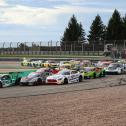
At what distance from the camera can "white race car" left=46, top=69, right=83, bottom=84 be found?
120 feet

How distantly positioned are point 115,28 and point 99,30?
15.5 feet

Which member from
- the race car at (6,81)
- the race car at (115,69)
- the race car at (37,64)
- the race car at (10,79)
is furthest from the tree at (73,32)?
the race car at (6,81)

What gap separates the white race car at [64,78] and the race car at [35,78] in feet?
2.05

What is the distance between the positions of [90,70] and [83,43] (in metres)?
45.8

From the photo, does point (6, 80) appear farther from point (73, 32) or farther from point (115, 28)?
point (73, 32)

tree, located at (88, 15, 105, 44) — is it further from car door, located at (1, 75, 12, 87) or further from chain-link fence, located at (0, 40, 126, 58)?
car door, located at (1, 75, 12, 87)

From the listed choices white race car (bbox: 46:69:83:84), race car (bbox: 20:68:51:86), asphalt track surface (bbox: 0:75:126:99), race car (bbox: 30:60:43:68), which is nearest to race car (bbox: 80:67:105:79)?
white race car (bbox: 46:69:83:84)

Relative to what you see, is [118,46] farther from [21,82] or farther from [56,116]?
[56,116]

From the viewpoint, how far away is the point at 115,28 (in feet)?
335

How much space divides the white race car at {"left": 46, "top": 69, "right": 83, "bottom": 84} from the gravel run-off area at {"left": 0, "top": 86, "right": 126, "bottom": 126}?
11918 mm

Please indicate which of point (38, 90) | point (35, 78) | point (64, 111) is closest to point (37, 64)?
point (35, 78)

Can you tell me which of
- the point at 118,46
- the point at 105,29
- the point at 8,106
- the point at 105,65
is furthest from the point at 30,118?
the point at 105,29

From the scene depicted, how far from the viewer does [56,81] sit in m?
36.6

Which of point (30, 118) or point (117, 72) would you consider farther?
point (117, 72)
